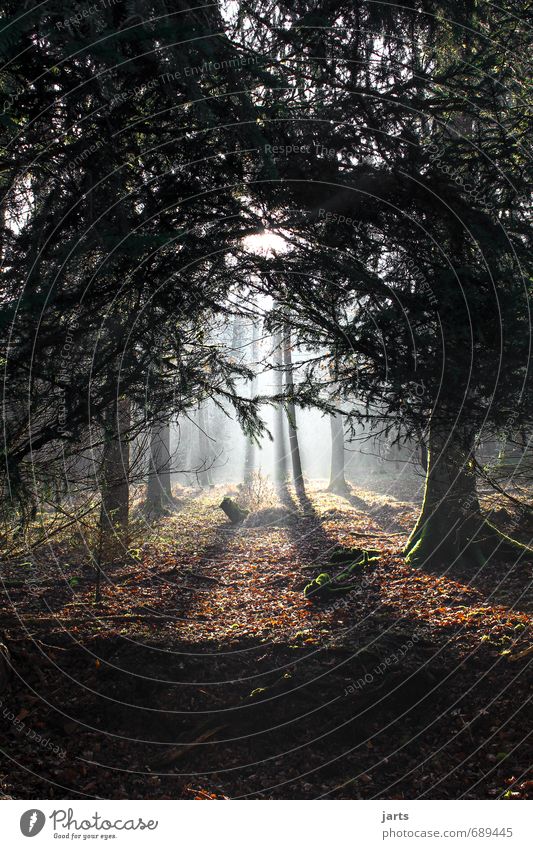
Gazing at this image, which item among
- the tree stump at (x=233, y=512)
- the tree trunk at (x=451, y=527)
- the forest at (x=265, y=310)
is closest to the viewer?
the forest at (x=265, y=310)

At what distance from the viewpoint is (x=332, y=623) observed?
25.7 feet

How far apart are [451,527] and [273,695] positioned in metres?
5.82

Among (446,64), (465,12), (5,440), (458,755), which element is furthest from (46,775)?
(446,64)

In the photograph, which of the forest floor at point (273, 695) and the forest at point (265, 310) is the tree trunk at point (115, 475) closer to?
the forest at point (265, 310)

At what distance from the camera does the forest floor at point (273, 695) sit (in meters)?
5.05

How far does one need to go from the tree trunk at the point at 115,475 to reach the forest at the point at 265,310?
0.43 ft

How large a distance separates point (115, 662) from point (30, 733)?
1304 millimetres

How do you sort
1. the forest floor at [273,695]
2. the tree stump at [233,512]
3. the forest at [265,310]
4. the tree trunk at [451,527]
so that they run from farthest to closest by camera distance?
1. the tree stump at [233,512]
2. the tree trunk at [451,527]
3. the forest floor at [273,695]
4. the forest at [265,310]

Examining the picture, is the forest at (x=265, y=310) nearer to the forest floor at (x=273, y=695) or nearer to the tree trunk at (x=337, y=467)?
the forest floor at (x=273, y=695)

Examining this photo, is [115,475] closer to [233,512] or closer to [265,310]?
[265,310]

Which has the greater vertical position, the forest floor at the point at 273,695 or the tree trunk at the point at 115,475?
the tree trunk at the point at 115,475

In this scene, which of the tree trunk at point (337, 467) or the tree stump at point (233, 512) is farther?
the tree trunk at point (337, 467)

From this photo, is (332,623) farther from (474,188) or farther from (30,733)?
(474,188)

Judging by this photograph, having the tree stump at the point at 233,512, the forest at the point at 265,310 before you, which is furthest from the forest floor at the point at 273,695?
the tree stump at the point at 233,512
